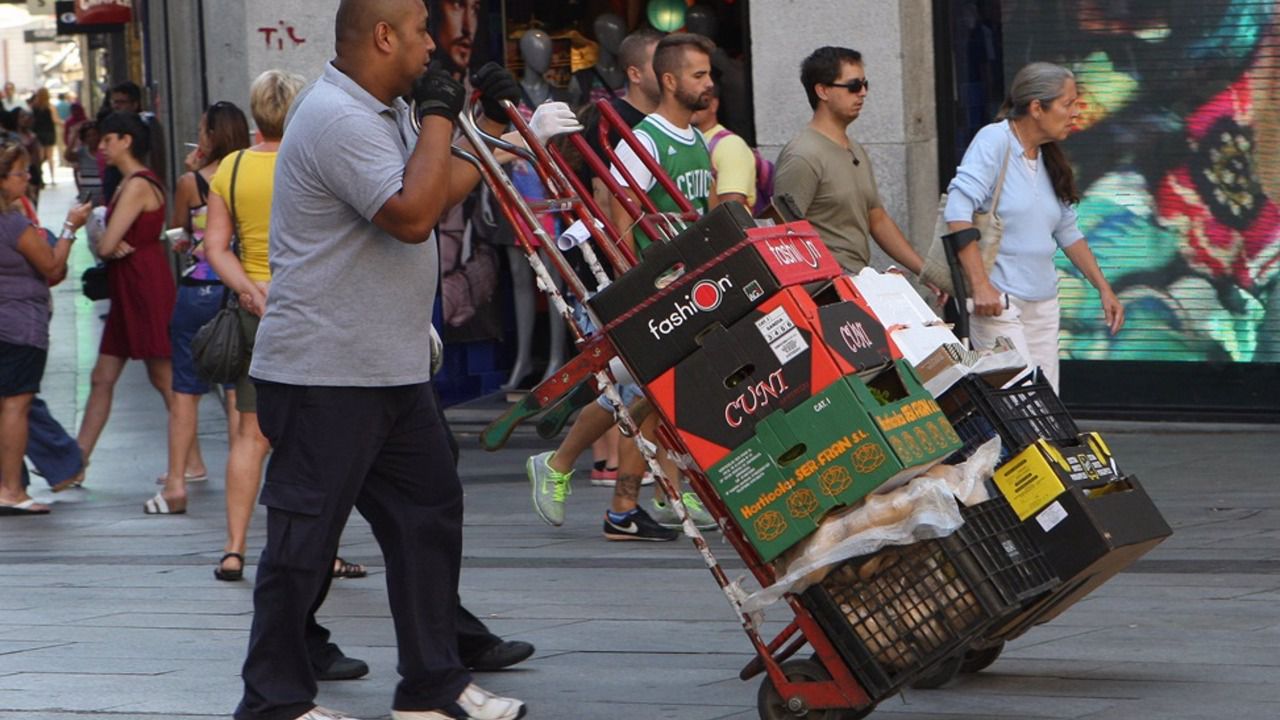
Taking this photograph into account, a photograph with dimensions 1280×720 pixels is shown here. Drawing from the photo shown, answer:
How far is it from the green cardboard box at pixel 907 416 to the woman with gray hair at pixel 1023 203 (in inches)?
102

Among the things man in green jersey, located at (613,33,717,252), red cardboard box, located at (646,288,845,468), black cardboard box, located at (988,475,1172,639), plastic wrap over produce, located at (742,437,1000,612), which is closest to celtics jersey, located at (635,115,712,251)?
man in green jersey, located at (613,33,717,252)

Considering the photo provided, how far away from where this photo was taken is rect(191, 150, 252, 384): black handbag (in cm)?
757

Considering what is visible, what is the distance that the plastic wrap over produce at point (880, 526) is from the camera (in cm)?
466

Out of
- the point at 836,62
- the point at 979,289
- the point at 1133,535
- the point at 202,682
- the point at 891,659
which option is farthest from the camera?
the point at 836,62

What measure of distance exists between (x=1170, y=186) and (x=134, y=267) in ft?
16.7

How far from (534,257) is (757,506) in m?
0.84

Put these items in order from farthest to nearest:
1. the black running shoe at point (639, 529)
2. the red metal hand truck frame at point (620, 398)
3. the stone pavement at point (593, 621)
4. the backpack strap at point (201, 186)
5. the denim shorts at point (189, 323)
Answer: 1. the backpack strap at point (201, 186)
2. the denim shorts at point (189, 323)
3. the black running shoe at point (639, 529)
4. the stone pavement at point (593, 621)
5. the red metal hand truck frame at point (620, 398)

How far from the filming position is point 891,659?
477cm

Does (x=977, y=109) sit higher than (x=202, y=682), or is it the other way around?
(x=977, y=109)

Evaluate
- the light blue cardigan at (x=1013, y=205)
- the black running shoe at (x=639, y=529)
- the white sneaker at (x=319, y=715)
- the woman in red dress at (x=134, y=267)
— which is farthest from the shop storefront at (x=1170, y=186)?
the white sneaker at (x=319, y=715)

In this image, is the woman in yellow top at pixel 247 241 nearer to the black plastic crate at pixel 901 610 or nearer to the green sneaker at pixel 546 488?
the green sneaker at pixel 546 488

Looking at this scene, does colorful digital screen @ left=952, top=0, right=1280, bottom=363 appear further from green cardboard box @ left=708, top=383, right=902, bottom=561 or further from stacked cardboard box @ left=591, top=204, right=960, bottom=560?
green cardboard box @ left=708, top=383, right=902, bottom=561

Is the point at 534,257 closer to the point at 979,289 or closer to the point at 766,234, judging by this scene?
the point at 766,234

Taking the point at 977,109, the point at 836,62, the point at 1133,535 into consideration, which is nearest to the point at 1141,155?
the point at 977,109
